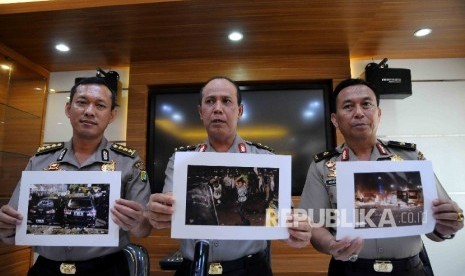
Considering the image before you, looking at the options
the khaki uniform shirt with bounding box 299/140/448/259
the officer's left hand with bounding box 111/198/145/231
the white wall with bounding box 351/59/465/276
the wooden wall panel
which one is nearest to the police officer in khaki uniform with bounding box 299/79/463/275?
the khaki uniform shirt with bounding box 299/140/448/259

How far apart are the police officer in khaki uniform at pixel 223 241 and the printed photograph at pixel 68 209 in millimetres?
207

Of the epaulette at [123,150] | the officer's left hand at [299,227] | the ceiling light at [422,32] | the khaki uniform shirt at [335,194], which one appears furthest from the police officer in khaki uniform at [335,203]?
the ceiling light at [422,32]

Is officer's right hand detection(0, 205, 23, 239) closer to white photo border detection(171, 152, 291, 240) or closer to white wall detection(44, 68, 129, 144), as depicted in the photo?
white photo border detection(171, 152, 291, 240)

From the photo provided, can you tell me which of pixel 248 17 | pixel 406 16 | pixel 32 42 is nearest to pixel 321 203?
pixel 248 17

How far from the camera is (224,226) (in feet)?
2.95

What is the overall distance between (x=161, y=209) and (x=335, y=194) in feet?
2.29

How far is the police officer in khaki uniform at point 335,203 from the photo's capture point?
1.00m

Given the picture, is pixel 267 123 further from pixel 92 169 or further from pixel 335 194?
pixel 92 169

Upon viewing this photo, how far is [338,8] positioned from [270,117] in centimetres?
114

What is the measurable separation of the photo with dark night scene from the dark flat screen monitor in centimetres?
195

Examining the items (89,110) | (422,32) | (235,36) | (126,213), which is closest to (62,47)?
(235,36)

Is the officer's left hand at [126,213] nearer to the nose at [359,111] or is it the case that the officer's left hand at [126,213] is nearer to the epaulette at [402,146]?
the nose at [359,111]

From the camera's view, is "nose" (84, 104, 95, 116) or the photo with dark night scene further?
"nose" (84, 104, 95, 116)

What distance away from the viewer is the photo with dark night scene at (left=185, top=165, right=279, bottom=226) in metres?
0.91
